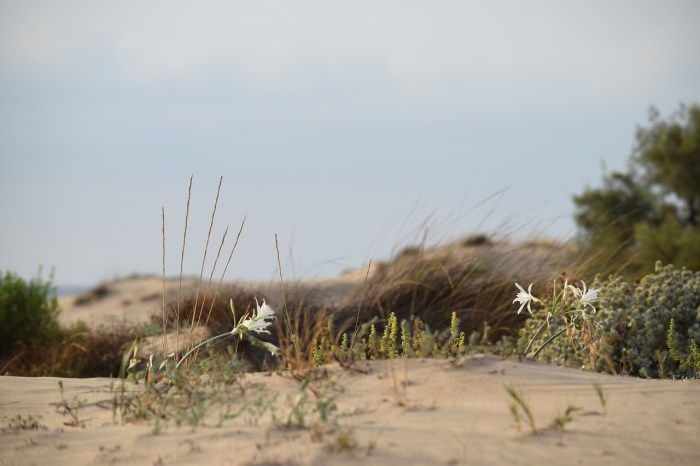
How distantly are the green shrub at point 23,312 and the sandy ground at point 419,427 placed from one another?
6028 mm

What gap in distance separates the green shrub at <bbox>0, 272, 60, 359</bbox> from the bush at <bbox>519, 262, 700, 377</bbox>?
20.5 ft

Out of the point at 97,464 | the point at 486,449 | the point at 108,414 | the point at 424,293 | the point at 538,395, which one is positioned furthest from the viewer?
the point at 424,293

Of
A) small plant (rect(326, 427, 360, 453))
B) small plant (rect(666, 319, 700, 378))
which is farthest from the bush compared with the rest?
small plant (rect(326, 427, 360, 453))

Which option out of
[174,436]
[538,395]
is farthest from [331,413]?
[538,395]

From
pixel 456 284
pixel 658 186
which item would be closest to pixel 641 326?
pixel 456 284

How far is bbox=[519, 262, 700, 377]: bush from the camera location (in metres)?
5.66

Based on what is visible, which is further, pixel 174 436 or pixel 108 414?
pixel 108 414

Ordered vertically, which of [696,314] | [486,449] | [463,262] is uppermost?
[463,262]

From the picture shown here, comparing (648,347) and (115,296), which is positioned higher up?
(115,296)

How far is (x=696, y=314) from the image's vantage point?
591 centimetres

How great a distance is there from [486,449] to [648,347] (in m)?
3.33

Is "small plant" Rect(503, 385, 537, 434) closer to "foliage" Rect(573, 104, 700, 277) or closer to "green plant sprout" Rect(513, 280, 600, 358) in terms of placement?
"green plant sprout" Rect(513, 280, 600, 358)

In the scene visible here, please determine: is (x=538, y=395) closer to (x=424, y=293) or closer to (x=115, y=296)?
(x=424, y=293)

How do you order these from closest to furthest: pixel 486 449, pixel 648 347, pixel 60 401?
pixel 486 449, pixel 60 401, pixel 648 347
